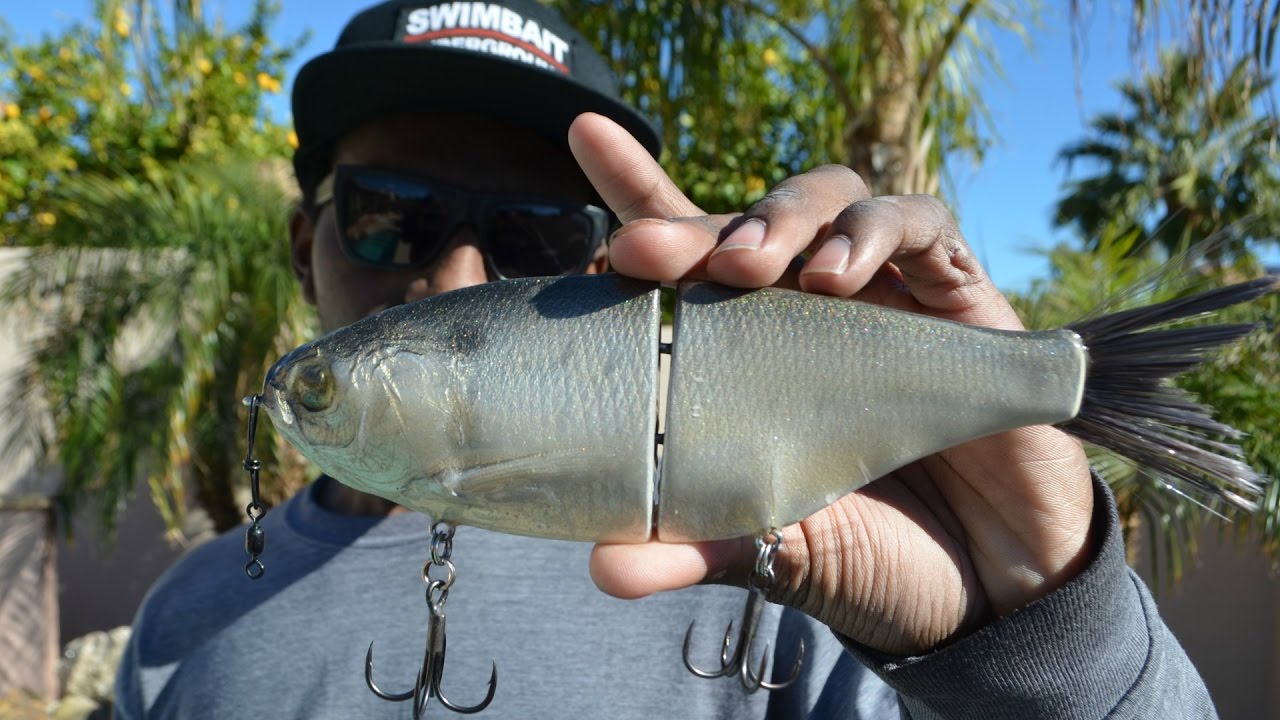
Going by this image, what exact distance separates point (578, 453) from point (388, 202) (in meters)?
1.14

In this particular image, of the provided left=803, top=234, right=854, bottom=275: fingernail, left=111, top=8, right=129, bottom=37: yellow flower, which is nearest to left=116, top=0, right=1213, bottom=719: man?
left=803, top=234, right=854, bottom=275: fingernail

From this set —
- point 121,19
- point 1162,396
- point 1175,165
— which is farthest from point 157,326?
point 1175,165

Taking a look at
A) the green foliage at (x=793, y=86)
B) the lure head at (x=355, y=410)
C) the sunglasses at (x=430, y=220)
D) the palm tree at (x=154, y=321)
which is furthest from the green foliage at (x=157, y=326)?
the lure head at (x=355, y=410)

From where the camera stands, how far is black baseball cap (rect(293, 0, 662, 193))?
6.93 feet

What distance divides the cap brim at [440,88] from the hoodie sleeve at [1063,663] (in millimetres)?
1390

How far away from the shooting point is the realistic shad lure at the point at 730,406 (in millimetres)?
1164

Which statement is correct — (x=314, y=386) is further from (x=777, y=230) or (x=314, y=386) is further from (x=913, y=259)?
(x=913, y=259)

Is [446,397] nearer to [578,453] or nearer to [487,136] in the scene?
[578,453]

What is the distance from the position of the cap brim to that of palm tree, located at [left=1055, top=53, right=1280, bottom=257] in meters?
2.37

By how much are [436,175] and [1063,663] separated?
5.39 feet

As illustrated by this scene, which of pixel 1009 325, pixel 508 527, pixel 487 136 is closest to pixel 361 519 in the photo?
pixel 487 136

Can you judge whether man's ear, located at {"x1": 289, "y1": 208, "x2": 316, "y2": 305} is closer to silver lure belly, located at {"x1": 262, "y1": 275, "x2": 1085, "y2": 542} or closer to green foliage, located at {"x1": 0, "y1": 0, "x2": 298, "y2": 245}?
silver lure belly, located at {"x1": 262, "y1": 275, "x2": 1085, "y2": 542}

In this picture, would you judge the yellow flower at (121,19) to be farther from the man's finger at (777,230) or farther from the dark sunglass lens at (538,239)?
the man's finger at (777,230)

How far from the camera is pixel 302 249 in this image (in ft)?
8.38
